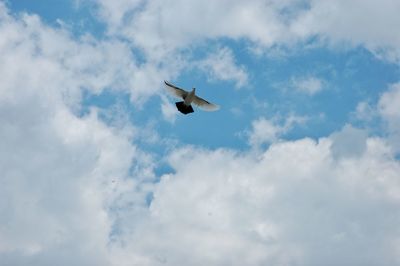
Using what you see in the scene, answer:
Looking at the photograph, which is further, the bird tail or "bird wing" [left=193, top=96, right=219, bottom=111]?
"bird wing" [left=193, top=96, right=219, bottom=111]

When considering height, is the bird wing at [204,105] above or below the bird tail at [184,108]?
above

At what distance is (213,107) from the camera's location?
439ft

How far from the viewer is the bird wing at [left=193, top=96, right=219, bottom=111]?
13088cm

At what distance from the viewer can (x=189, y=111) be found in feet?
418

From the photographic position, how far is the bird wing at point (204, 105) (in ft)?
429

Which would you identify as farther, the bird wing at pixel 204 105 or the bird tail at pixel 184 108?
the bird wing at pixel 204 105

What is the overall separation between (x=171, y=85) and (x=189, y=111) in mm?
5305

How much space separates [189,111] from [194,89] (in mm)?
3912

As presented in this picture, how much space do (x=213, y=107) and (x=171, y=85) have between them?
411 inches

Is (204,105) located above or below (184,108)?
above

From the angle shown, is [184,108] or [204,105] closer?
[184,108]

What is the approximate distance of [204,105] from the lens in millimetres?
133000

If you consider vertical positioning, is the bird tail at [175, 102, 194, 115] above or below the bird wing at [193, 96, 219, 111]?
below
